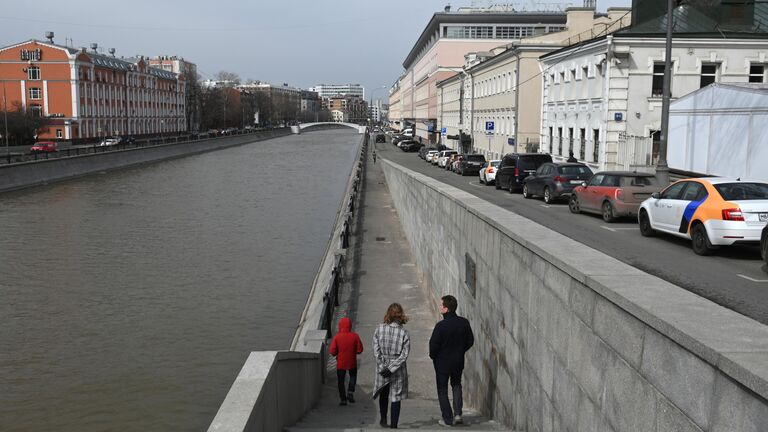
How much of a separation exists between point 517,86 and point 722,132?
2160cm

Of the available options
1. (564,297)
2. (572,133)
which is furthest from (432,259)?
(572,133)

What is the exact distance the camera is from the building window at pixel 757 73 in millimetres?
34562

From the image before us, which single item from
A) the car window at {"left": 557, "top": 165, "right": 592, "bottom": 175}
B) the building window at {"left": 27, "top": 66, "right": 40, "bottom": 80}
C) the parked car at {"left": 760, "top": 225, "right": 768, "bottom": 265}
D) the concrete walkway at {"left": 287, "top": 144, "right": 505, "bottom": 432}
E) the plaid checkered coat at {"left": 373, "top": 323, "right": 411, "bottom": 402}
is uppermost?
the building window at {"left": 27, "top": 66, "right": 40, "bottom": 80}

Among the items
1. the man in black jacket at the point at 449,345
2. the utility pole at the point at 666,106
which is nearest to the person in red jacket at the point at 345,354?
the man in black jacket at the point at 449,345

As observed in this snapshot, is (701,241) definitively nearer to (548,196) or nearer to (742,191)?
(742,191)

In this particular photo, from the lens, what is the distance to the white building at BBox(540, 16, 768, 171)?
33469 mm

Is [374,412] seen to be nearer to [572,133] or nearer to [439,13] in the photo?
[572,133]

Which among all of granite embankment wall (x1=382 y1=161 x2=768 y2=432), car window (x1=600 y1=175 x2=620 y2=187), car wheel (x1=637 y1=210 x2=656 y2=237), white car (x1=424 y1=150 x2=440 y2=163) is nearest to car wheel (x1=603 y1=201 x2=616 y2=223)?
car window (x1=600 y1=175 x2=620 y2=187)

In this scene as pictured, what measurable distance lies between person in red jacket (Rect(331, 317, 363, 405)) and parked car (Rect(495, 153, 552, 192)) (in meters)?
20.8

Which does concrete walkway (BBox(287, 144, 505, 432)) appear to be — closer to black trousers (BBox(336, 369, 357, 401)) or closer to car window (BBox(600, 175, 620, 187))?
black trousers (BBox(336, 369, 357, 401))

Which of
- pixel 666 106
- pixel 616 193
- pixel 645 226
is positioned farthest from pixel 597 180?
pixel 645 226

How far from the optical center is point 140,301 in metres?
19.7

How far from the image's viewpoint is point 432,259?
53.1 ft

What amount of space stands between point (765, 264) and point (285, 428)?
7.71m
